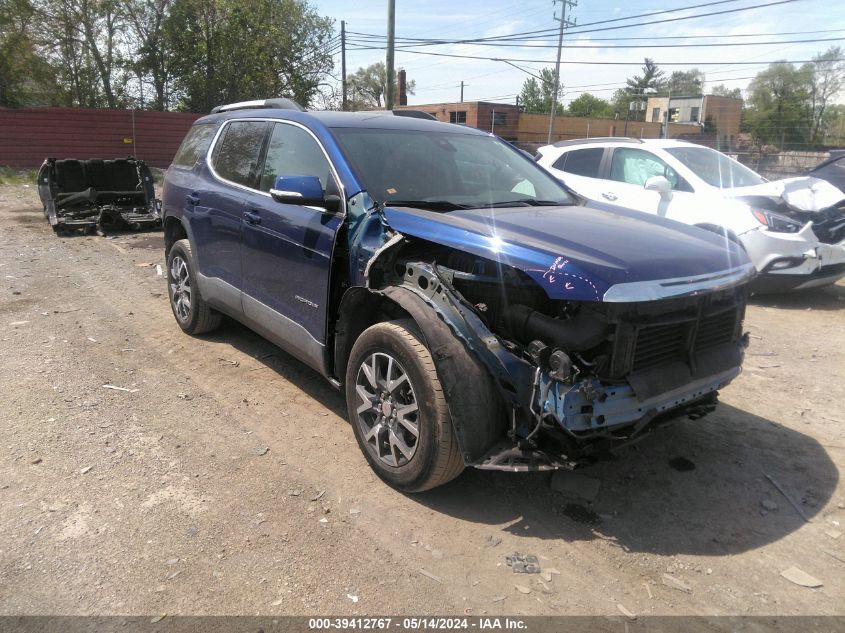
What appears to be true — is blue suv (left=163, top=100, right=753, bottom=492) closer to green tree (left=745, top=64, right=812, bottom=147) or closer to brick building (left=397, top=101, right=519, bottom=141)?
brick building (left=397, top=101, right=519, bottom=141)

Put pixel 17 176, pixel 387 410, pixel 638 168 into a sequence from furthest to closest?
pixel 17 176
pixel 638 168
pixel 387 410

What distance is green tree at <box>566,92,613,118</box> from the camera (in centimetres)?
11131

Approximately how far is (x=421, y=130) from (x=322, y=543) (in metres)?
2.81

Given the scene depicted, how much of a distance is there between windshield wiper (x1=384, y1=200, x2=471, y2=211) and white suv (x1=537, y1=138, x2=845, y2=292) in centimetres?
382

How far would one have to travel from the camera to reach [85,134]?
23.7 m

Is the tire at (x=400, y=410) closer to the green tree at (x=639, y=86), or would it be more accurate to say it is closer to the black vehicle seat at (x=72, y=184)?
the black vehicle seat at (x=72, y=184)

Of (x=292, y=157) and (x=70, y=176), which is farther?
(x=70, y=176)

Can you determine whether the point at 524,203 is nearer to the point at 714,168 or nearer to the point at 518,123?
the point at 714,168

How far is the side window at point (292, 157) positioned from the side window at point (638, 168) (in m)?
5.21

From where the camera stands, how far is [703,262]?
3115 millimetres

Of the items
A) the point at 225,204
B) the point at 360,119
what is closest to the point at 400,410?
the point at 360,119

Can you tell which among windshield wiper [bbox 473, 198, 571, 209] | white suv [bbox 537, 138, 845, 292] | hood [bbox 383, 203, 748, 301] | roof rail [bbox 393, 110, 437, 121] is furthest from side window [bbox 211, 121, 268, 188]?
white suv [bbox 537, 138, 845, 292]

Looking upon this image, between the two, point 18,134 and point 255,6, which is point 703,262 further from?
point 255,6

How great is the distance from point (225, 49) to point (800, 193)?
30.6 meters
